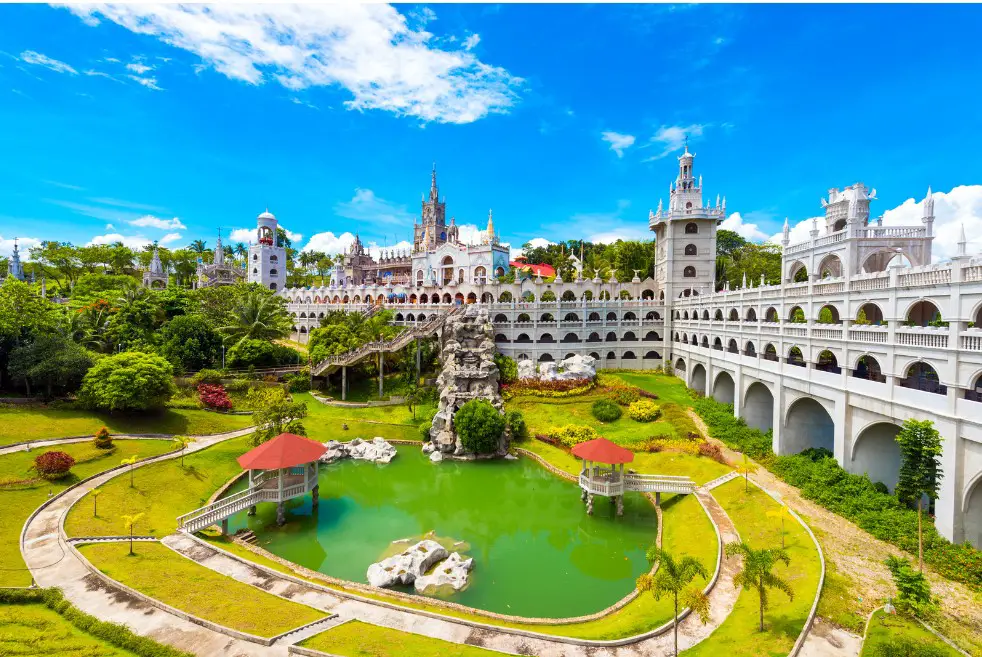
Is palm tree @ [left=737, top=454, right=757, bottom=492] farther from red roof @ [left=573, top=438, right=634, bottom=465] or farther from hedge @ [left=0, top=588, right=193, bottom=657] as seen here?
hedge @ [left=0, top=588, right=193, bottom=657]

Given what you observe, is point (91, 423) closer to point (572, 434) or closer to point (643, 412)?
point (572, 434)

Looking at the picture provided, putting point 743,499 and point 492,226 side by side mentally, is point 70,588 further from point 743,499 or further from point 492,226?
point 492,226

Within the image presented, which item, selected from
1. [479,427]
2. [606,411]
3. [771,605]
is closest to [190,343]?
[479,427]

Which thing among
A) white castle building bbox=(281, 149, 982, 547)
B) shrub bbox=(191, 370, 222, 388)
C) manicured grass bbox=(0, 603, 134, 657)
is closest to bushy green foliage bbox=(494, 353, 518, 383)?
white castle building bbox=(281, 149, 982, 547)

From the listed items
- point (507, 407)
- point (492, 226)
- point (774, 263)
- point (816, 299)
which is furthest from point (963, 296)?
point (492, 226)

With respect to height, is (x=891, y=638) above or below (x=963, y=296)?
below

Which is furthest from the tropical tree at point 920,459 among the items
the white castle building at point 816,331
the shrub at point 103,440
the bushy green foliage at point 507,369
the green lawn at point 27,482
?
the shrub at point 103,440

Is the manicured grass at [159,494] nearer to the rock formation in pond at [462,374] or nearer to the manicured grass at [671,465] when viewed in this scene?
the rock formation in pond at [462,374]
